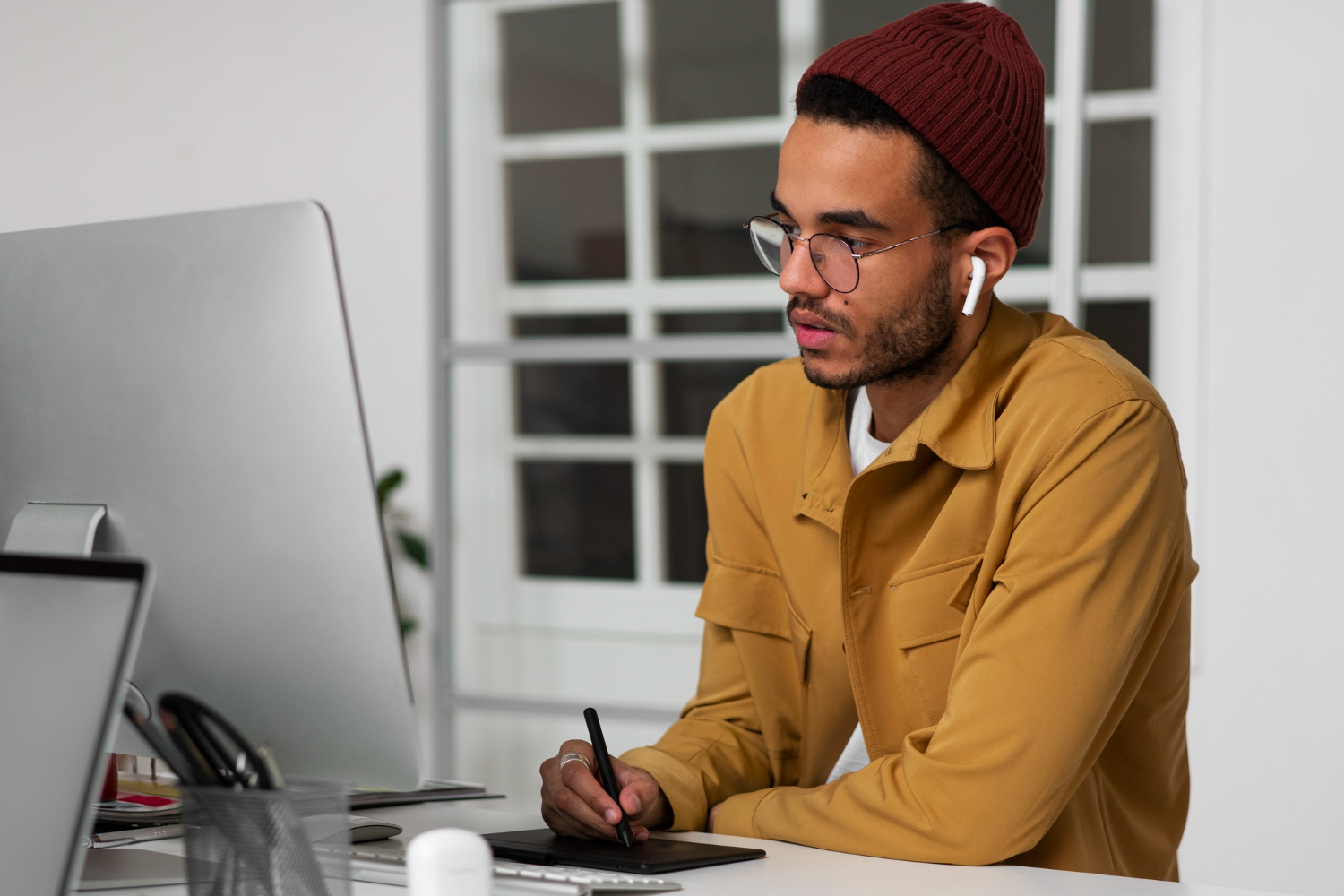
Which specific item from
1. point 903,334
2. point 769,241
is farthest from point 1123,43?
point 903,334

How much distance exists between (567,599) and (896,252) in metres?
2.19

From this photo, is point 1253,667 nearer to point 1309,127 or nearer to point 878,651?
point 1309,127

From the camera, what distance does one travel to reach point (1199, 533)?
9.07 ft

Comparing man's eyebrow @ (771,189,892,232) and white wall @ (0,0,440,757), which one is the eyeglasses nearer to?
man's eyebrow @ (771,189,892,232)

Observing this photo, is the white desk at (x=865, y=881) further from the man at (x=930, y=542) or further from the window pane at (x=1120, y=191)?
the window pane at (x=1120, y=191)

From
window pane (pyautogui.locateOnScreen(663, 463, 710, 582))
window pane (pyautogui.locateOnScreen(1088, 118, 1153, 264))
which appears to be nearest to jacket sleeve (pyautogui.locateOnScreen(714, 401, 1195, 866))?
window pane (pyautogui.locateOnScreen(1088, 118, 1153, 264))

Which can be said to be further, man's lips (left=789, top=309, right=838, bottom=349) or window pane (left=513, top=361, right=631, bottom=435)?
window pane (left=513, top=361, right=631, bottom=435)

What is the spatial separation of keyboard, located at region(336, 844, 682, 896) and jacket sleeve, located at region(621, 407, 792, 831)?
0.43m

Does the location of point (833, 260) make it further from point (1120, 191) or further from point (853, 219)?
point (1120, 191)

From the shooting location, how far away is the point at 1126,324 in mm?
2855

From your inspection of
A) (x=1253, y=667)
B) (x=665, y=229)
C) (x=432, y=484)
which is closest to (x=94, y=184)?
(x=432, y=484)

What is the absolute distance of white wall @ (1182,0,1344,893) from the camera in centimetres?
265

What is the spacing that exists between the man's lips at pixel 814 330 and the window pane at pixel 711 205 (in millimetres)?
1702

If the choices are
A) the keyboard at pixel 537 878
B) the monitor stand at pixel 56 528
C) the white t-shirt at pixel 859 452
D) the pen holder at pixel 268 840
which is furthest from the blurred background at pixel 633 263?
the pen holder at pixel 268 840
